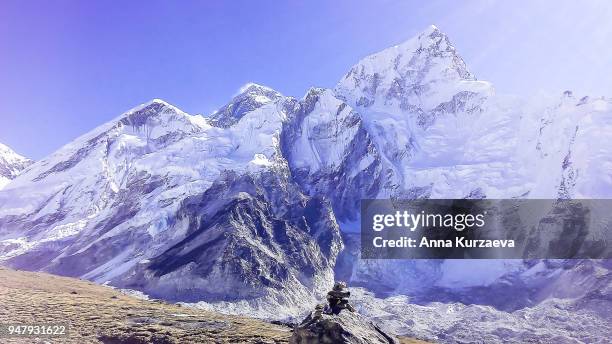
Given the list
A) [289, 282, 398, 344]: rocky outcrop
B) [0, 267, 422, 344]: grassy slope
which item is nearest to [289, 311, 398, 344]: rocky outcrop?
[289, 282, 398, 344]: rocky outcrop

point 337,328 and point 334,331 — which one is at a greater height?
point 337,328

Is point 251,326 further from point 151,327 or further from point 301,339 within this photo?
point 301,339

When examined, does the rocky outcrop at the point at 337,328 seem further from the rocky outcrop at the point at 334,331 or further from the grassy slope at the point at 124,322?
the grassy slope at the point at 124,322

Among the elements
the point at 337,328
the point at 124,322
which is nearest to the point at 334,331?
the point at 337,328

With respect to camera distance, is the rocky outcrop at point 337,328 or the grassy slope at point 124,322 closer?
the rocky outcrop at point 337,328

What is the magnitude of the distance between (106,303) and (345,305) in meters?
41.6

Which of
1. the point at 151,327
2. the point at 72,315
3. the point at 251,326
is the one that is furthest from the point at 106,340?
the point at 251,326

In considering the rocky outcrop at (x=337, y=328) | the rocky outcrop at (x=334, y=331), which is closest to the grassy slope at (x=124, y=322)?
the rocky outcrop at (x=337, y=328)

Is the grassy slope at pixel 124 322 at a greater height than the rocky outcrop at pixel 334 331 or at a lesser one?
greater

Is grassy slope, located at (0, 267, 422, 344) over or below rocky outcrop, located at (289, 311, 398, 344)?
over

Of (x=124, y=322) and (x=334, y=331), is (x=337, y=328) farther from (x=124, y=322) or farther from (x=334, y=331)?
(x=124, y=322)

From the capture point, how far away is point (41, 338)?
55656 millimetres

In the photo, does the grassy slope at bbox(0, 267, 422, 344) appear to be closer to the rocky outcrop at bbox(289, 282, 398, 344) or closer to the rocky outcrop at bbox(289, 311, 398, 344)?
the rocky outcrop at bbox(289, 282, 398, 344)

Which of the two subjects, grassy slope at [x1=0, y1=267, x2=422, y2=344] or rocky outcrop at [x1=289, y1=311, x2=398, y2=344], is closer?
rocky outcrop at [x1=289, y1=311, x2=398, y2=344]
